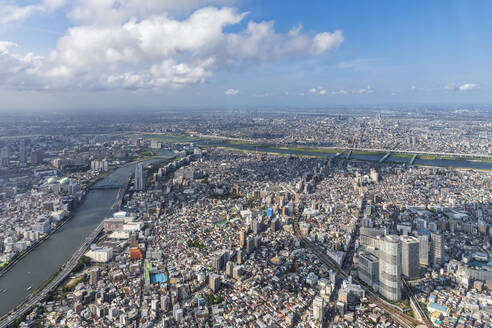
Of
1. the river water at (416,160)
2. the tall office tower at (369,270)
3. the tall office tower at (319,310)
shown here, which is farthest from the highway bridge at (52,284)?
the river water at (416,160)

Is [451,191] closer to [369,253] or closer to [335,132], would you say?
[369,253]

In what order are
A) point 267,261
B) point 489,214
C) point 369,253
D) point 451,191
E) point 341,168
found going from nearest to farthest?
point 369,253 < point 267,261 < point 489,214 < point 451,191 < point 341,168

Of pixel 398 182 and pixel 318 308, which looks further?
pixel 398 182

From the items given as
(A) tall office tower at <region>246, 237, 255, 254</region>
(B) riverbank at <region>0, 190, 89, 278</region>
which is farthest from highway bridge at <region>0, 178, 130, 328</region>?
(A) tall office tower at <region>246, 237, 255, 254</region>

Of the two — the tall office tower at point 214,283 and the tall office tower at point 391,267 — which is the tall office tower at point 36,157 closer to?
the tall office tower at point 214,283

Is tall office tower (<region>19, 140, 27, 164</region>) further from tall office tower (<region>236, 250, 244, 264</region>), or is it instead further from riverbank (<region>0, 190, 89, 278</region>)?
tall office tower (<region>236, 250, 244, 264</region>)

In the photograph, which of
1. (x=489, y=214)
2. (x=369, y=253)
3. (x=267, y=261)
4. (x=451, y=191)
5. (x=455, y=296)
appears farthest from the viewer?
(x=451, y=191)

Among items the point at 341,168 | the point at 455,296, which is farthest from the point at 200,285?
the point at 341,168
